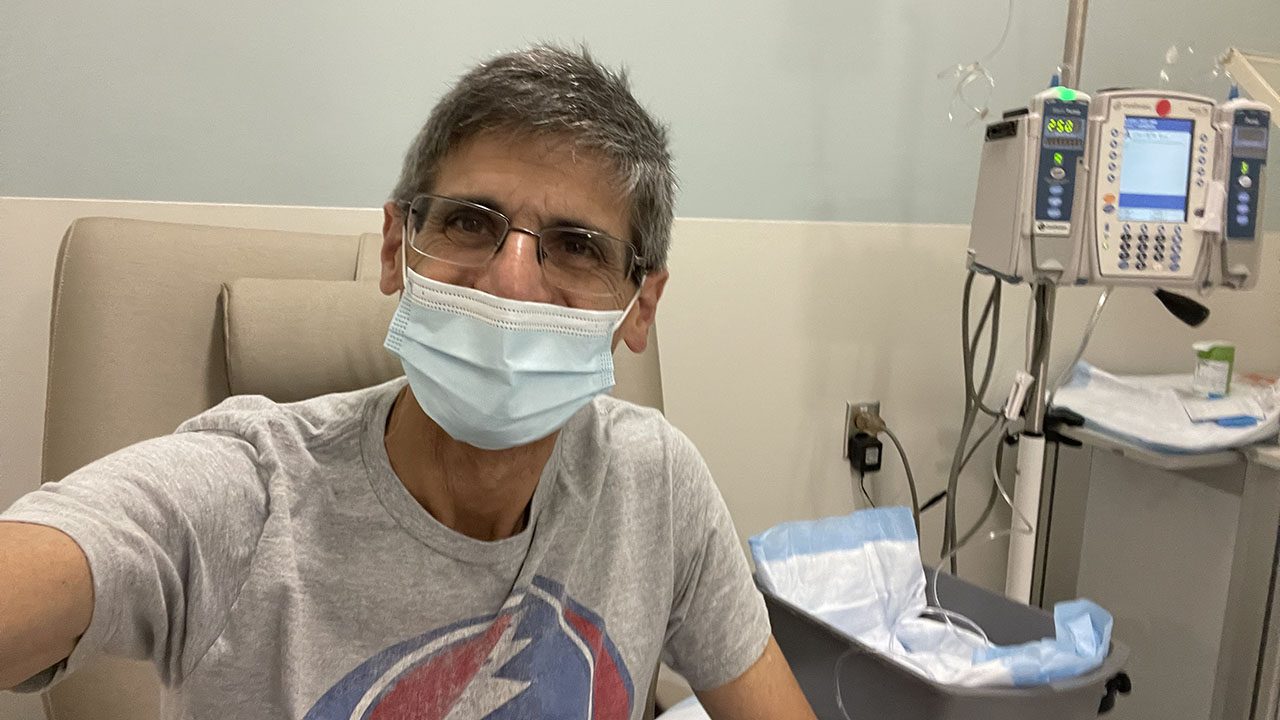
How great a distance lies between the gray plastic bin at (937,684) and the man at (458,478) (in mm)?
488

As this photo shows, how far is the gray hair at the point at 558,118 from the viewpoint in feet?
2.42

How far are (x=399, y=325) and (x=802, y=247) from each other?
1.16 metres

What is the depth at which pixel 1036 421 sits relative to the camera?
148cm

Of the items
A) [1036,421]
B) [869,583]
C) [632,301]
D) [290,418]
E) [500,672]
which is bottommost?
[869,583]

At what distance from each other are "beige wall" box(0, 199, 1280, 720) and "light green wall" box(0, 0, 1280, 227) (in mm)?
84

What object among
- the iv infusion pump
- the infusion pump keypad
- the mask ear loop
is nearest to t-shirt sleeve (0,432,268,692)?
the mask ear loop

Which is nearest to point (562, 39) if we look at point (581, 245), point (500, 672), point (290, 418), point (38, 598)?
point (581, 245)

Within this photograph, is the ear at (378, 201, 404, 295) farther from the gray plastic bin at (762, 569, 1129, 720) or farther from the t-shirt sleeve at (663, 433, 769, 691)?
the gray plastic bin at (762, 569, 1129, 720)

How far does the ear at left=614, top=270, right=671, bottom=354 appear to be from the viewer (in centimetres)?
83

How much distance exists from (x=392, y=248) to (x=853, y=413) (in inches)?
50.3

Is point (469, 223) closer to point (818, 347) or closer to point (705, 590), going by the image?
point (705, 590)

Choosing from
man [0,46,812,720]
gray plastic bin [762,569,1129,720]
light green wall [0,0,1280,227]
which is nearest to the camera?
man [0,46,812,720]

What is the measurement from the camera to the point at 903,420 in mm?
1874

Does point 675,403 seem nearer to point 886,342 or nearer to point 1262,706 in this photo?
point 886,342
